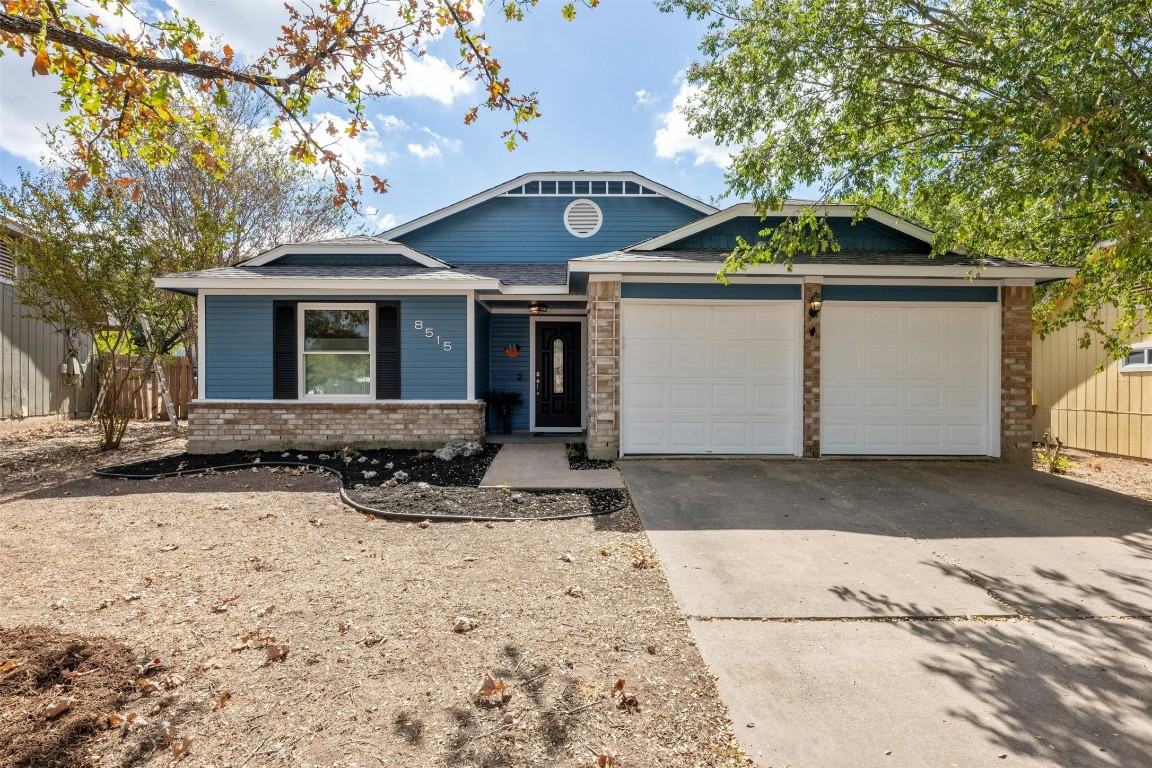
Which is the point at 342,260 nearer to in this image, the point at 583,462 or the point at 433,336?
the point at 433,336

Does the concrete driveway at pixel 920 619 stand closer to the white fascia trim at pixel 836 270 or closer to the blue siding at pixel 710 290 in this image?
the blue siding at pixel 710 290

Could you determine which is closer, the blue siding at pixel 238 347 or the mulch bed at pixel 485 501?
the mulch bed at pixel 485 501

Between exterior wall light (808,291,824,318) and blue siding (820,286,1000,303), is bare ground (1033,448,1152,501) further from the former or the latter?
exterior wall light (808,291,824,318)

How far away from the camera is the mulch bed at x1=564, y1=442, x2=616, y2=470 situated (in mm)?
7525

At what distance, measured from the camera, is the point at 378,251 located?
9.68m

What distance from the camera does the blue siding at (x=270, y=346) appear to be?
29.3 feet

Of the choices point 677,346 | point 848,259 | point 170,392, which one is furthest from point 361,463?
point 170,392

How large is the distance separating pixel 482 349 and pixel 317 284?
123 inches

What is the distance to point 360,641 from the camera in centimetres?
295

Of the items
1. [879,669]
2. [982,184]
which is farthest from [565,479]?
[982,184]

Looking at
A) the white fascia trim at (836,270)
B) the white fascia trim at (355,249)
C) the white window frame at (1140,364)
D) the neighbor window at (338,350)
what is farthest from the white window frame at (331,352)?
the white window frame at (1140,364)

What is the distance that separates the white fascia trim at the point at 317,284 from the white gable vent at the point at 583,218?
368 cm

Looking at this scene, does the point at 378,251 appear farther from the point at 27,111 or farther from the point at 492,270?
the point at 27,111

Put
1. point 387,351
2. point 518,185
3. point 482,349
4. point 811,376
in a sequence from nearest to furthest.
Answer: point 811,376 → point 387,351 → point 482,349 → point 518,185
